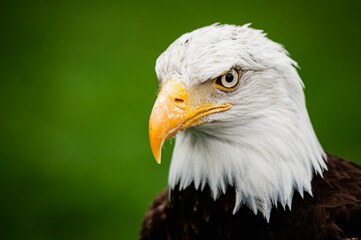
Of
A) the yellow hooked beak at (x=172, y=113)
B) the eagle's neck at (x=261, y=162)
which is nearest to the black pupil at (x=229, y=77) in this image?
the yellow hooked beak at (x=172, y=113)

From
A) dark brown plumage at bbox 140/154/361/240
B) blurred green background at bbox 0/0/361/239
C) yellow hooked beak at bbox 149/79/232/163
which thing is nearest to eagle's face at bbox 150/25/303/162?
yellow hooked beak at bbox 149/79/232/163

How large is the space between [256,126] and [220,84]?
0.93 ft

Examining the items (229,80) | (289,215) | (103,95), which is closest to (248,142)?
(229,80)

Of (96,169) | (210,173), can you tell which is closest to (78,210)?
(96,169)

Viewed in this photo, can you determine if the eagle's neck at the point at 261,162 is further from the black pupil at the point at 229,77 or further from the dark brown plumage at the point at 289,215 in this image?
the black pupil at the point at 229,77

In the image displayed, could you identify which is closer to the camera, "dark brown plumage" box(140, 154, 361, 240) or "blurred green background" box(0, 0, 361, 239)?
"dark brown plumage" box(140, 154, 361, 240)

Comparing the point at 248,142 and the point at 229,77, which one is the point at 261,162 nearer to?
the point at 248,142

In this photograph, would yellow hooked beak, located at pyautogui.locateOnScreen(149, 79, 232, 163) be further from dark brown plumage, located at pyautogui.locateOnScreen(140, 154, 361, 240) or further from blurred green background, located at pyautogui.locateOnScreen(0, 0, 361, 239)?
blurred green background, located at pyautogui.locateOnScreen(0, 0, 361, 239)

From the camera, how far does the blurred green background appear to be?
4750mm

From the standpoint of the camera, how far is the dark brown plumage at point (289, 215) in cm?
214

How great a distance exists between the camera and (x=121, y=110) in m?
5.82

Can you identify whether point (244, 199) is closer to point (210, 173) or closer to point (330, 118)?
point (210, 173)

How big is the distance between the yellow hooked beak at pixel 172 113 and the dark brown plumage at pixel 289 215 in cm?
45

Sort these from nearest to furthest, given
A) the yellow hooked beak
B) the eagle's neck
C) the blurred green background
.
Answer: the yellow hooked beak < the eagle's neck < the blurred green background
